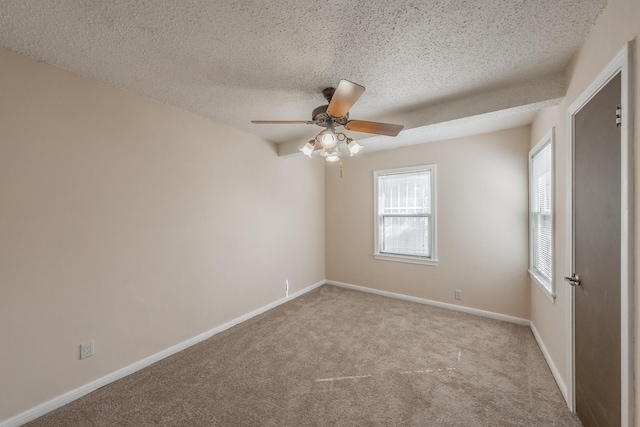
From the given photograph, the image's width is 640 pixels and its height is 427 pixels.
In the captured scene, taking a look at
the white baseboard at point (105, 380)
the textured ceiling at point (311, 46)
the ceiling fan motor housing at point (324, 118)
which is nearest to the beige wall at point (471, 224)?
the textured ceiling at point (311, 46)

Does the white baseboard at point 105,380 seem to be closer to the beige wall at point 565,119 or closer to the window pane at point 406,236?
the window pane at point 406,236

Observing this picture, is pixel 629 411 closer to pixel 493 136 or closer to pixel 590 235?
pixel 590 235

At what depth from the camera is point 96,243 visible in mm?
2102

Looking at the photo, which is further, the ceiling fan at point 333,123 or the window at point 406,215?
the window at point 406,215

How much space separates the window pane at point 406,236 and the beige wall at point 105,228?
7.38 feet

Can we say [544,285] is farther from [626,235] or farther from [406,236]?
[406,236]

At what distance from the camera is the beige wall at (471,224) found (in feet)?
10.6

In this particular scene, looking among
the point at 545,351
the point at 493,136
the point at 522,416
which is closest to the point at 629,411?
the point at 522,416

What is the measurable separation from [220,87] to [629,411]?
10.5 feet

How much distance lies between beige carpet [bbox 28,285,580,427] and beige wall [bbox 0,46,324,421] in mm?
364

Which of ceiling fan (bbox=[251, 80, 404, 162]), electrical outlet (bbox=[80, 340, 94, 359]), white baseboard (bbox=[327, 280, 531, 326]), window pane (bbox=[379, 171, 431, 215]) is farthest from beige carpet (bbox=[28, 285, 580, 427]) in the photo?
ceiling fan (bbox=[251, 80, 404, 162])

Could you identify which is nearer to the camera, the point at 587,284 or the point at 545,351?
the point at 587,284

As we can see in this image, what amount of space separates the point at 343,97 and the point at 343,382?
7.41ft

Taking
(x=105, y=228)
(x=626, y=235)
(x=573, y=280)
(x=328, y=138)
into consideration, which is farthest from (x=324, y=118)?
(x=573, y=280)
